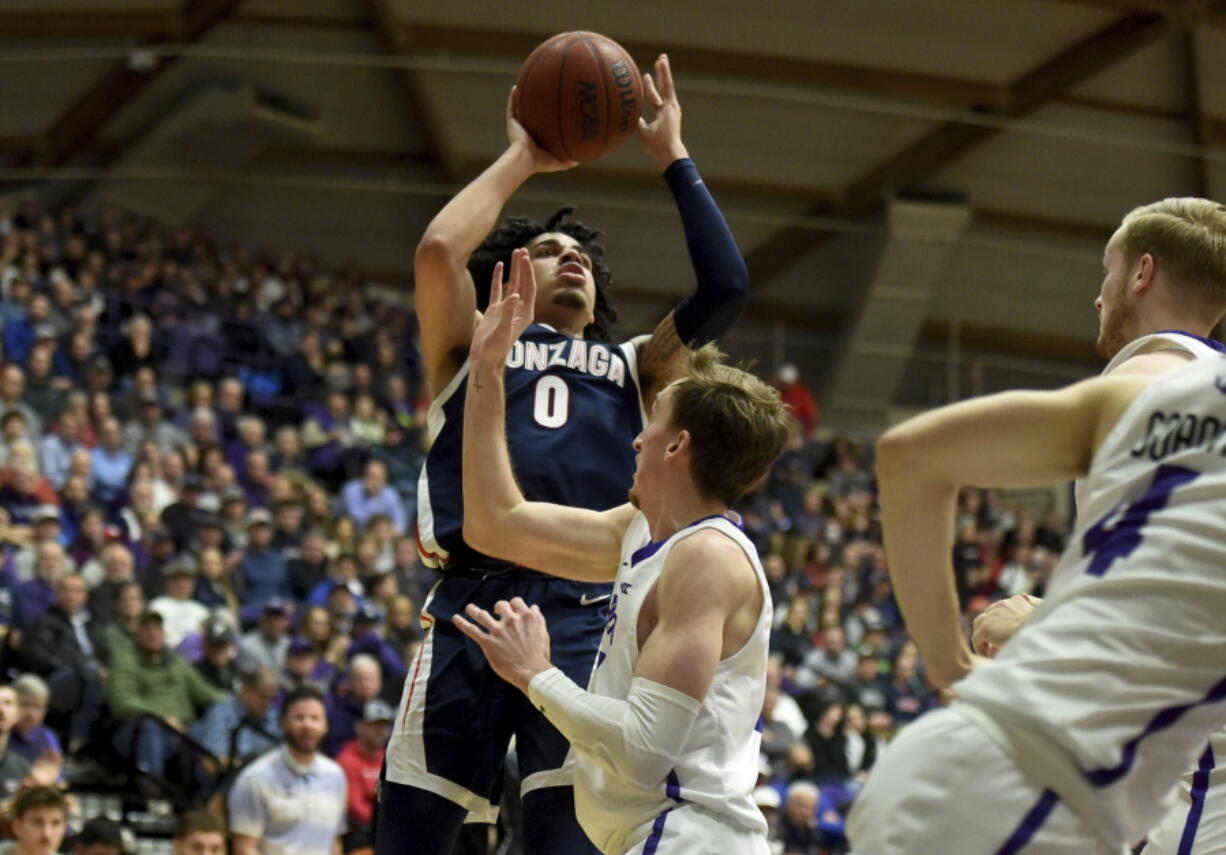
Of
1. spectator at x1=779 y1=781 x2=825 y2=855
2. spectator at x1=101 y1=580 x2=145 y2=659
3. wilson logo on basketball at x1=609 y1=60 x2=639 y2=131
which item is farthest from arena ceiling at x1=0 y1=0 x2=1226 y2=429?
wilson logo on basketball at x1=609 y1=60 x2=639 y2=131

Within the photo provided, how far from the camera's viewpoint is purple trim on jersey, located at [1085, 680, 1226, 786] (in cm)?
194

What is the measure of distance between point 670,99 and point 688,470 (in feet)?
5.22

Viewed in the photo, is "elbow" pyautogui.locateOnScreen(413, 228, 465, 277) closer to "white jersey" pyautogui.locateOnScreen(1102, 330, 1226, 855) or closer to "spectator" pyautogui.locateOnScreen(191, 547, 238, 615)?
"white jersey" pyautogui.locateOnScreen(1102, 330, 1226, 855)

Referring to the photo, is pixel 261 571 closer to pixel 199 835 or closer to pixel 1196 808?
pixel 199 835

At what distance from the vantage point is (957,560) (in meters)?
15.9

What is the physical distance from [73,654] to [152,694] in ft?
1.49

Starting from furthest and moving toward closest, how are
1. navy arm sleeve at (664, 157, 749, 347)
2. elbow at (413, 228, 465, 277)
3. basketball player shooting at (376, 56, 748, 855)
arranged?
1. navy arm sleeve at (664, 157, 749, 347)
2. elbow at (413, 228, 465, 277)
3. basketball player shooting at (376, 56, 748, 855)

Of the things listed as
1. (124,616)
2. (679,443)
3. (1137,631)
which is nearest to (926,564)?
(1137,631)

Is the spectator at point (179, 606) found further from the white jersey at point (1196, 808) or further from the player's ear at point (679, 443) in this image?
the white jersey at point (1196, 808)

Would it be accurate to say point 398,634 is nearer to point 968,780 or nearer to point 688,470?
point 688,470

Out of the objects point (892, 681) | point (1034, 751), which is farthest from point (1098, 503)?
point (892, 681)

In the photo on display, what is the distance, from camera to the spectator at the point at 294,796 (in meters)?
7.47

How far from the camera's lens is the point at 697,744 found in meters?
2.78

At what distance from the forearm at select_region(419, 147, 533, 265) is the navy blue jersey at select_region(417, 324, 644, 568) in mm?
326
